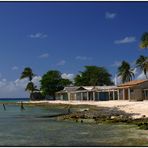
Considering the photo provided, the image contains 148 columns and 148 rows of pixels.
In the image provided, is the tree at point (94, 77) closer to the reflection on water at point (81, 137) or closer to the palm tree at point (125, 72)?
the palm tree at point (125, 72)

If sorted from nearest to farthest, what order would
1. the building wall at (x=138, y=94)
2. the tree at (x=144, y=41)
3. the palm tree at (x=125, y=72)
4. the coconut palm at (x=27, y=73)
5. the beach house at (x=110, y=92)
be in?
the tree at (x=144, y=41)
the building wall at (x=138, y=94)
the beach house at (x=110, y=92)
the palm tree at (x=125, y=72)
the coconut palm at (x=27, y=73)

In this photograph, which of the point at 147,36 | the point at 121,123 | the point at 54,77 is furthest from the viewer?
the point at 54,77

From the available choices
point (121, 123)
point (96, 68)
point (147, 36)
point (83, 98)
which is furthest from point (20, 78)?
point (121, 123)

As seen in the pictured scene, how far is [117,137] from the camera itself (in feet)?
80.8

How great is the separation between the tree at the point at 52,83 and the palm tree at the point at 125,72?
20.9 meters

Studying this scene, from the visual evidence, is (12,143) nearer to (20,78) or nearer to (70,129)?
(70,129)

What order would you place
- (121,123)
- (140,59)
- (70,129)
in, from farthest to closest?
(140,59)
(121,123)
(70,129)

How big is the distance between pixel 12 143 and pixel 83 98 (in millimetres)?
76183

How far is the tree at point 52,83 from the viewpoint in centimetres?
11806

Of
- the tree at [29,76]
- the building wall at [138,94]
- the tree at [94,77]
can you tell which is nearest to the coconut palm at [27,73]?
the tree at [29,76]

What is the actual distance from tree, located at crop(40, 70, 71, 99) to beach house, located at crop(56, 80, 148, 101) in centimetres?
262

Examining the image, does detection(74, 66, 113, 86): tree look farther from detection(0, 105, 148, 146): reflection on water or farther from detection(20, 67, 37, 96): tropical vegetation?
detection(0, 105, 148, 146): reflection on water

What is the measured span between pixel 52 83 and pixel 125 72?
2531cm

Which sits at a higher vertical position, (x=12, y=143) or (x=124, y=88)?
(x=124, y=88)
